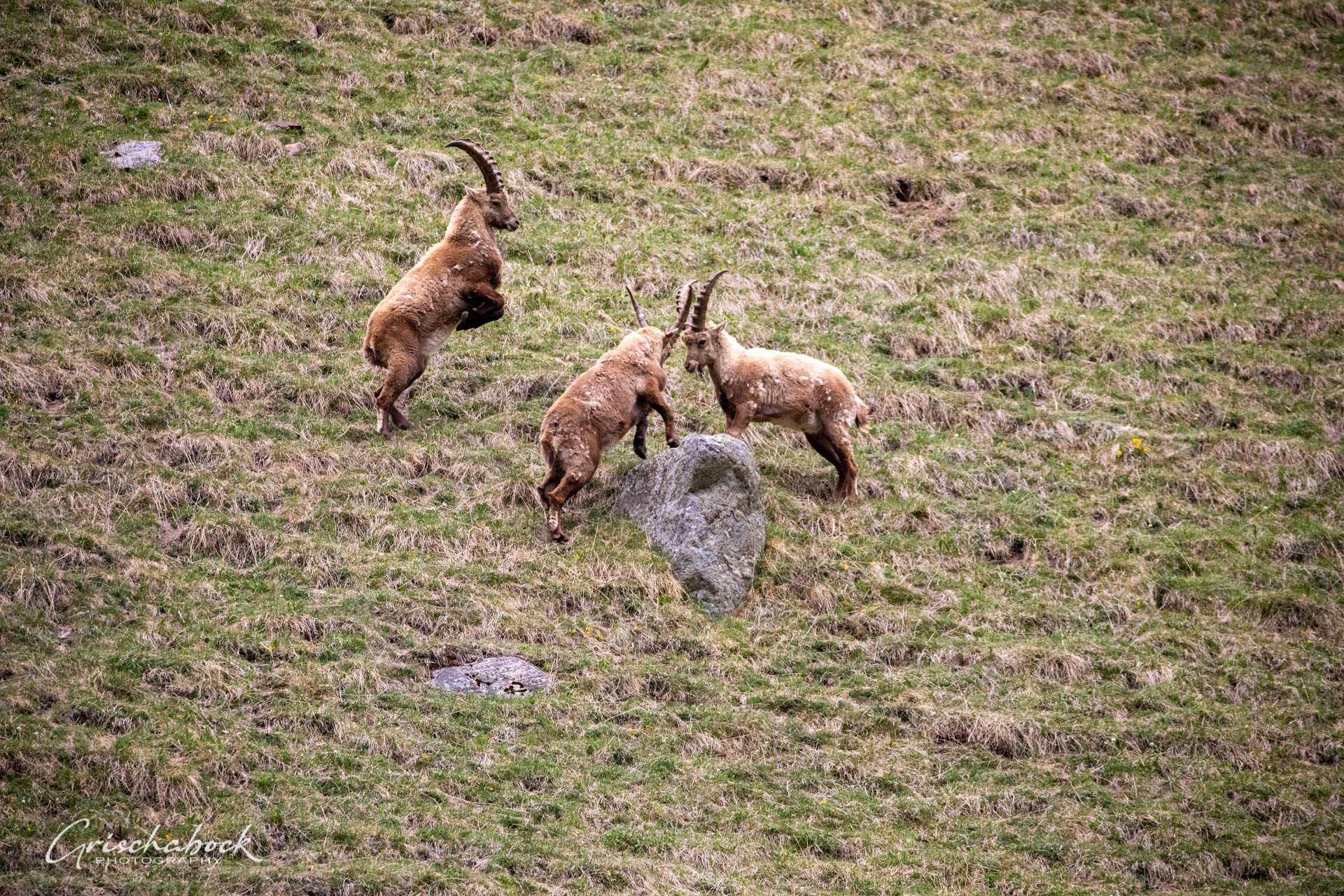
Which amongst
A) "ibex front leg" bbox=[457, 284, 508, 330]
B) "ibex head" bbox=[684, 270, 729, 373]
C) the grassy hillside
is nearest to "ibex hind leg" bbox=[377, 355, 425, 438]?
the grassy hillside

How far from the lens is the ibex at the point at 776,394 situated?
1485 cm

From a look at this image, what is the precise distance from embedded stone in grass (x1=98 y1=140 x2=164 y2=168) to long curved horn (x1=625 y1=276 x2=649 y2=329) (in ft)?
26.4

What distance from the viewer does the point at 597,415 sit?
13828mm

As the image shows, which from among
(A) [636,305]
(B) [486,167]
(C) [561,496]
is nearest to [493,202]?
(B) [486,167]

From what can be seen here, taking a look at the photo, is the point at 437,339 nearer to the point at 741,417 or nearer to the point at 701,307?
the point at 701,307

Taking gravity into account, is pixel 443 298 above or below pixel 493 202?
below

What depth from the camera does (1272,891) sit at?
10.6 metres

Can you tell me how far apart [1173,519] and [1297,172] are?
11.0 m

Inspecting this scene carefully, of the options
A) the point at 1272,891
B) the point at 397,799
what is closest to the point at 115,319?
the point at 397,799

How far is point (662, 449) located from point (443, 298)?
3299 millimetres

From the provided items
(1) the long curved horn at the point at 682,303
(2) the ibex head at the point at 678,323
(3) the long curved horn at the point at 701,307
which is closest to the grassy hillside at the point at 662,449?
(2) the ibex head at the point at 678,323

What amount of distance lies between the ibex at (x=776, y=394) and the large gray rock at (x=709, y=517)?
1111 mm

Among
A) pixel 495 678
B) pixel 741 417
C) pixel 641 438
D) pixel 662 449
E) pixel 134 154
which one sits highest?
pixel 134 154
